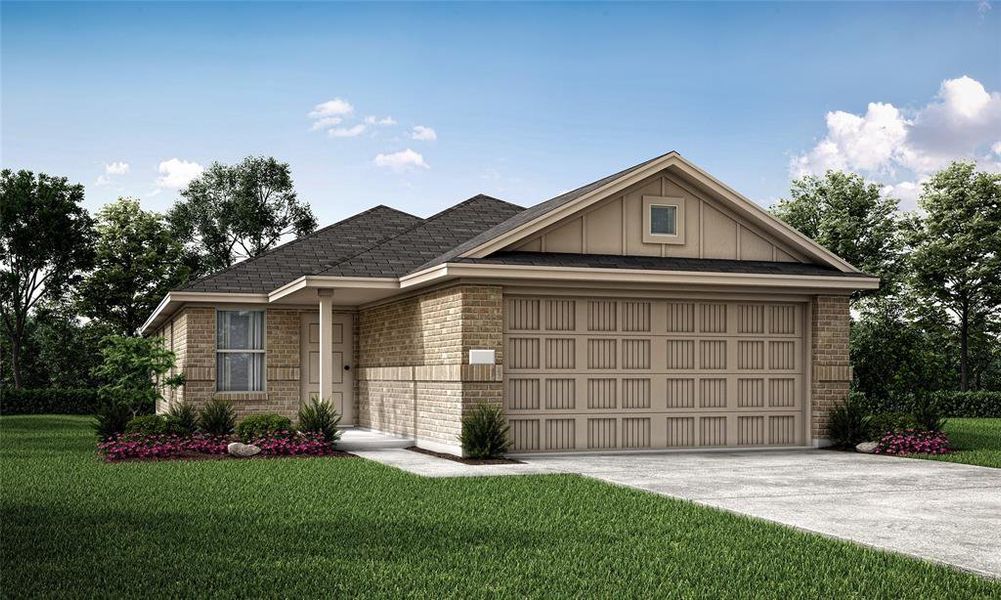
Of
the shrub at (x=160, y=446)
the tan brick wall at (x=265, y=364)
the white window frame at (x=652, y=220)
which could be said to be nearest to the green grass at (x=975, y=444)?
the white window frame at (x=652, y=220)

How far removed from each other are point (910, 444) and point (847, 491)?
558cm

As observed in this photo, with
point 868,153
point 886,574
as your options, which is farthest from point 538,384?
point 868,153

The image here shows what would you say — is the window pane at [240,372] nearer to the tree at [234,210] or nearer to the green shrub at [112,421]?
the green shrub at [112,421]

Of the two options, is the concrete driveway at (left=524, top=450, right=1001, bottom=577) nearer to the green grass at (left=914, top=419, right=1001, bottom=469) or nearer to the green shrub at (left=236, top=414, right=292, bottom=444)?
the green grass at (left=914, top=419, right=1001, bottom=469)

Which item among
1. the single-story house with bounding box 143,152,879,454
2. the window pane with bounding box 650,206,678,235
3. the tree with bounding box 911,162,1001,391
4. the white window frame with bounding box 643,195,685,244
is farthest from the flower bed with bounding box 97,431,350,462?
the tree with bounding box 911,162,1001,391

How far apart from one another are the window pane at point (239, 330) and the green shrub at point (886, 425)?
11.8 meters

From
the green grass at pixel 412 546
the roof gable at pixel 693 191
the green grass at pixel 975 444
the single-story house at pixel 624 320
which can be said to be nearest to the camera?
the green grass at pixel 412 546

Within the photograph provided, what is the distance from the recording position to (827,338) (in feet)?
58.9

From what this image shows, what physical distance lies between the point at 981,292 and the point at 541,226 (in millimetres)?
26808

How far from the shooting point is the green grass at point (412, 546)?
23.5 ft

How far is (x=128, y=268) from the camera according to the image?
4109 cm

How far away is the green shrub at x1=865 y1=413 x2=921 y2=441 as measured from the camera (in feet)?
57.2

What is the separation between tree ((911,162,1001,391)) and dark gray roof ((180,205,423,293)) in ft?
72.7

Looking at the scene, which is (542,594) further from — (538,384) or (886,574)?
(538,384)
